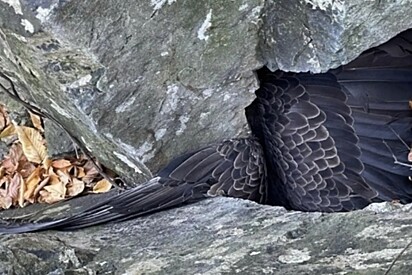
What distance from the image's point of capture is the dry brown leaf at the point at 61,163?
2719mm

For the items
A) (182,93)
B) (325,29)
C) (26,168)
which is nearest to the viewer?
(325,29)

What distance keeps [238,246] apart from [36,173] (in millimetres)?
1250

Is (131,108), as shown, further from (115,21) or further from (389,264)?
(389,264)

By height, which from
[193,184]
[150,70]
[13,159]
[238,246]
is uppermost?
[150,70]

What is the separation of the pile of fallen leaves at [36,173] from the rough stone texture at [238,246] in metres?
0.72

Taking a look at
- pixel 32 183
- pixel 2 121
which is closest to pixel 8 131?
pixel 2 121

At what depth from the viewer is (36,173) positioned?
2.72m

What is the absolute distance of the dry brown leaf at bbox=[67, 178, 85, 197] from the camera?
2.63 meters

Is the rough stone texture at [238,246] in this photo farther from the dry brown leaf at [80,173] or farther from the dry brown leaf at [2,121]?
the dry brown leaf at [2,121]

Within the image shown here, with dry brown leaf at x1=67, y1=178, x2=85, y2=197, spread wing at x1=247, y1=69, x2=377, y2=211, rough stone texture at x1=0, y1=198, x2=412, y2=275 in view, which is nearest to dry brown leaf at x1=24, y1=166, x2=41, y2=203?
dry brown leaf at x1=67, y1=178, x2=85, y2=197

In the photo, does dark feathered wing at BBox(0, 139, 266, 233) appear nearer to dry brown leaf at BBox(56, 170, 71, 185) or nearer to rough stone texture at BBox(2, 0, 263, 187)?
rough stone texture at BBox(2, 0, 263, 187)

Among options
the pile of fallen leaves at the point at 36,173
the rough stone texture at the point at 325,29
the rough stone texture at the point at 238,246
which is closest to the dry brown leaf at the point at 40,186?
the pile of fallen leaves at the point at 36,173

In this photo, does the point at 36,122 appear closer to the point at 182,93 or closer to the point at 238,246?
the point at 182,93

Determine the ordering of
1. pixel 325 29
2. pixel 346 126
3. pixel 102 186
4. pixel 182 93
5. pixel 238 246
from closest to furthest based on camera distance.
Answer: pixel 238 246
pixel 325 29
pixel 182 93
pixel 346 126
pixel 102 186
